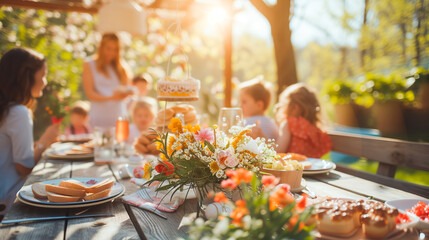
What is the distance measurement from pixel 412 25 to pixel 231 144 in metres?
10.2

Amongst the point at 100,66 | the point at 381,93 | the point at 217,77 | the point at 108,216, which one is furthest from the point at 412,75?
the point at 217,77

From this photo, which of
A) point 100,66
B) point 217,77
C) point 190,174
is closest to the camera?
point 190,174

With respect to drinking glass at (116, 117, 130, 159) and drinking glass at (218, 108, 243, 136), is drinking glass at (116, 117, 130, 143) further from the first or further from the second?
drinking glass at (218, 108, 243, 136)

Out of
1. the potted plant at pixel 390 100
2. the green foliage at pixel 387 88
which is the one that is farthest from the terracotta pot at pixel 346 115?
the potted plant at pixel 390 100

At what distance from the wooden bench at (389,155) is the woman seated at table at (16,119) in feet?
6.33

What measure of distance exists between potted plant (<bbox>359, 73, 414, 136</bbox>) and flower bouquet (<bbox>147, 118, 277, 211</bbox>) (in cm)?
627

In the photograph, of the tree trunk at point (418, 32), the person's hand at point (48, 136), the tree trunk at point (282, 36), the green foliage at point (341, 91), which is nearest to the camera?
the person's hand at point (48, 136)

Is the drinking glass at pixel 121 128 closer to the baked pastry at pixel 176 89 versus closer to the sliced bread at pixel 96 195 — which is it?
the baked pastry at pixel 176 89

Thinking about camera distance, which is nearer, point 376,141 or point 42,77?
point 376,141

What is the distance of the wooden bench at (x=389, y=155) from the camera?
5.90 feet

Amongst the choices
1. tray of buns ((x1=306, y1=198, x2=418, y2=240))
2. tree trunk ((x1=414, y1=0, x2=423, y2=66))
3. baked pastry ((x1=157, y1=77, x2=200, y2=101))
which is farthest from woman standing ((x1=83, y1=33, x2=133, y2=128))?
tree trunk ((x1=414, y1=0, x2=423, y2=66))

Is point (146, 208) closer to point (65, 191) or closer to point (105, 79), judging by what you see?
point (65, 191)

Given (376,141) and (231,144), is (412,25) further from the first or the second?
(231,144)

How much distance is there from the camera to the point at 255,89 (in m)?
3.37
